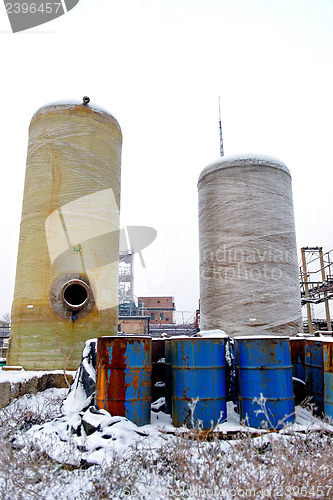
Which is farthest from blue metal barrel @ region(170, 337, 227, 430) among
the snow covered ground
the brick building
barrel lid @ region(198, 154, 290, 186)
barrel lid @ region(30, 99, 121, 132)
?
the brick building

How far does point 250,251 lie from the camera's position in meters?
8.73

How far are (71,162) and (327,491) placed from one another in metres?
8.70

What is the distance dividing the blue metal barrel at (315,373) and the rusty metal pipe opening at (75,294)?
5.29 m

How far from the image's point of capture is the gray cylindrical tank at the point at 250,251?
853 cm

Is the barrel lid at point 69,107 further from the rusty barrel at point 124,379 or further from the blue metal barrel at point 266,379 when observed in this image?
the blue metal barrel at point 266,379

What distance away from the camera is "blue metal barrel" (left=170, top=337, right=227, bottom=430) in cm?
530

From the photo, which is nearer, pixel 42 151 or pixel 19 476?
pixel 19 476

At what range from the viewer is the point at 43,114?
10.2 m

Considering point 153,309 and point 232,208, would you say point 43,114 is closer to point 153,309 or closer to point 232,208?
point 232,208

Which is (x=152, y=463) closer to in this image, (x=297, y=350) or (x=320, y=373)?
(x=320, y=373)

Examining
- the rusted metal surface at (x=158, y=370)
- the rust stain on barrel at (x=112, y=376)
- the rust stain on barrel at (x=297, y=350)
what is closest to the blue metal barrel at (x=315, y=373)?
the rust stain on barrel at (x=297, y=350)

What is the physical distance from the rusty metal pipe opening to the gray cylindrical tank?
9.67ft

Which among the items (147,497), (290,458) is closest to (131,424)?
Answer: (147,497)

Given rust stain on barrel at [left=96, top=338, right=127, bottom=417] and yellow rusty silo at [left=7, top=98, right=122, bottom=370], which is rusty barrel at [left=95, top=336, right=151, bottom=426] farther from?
yellow rusty silo at [left=7, top=98, right=122, bottom=370]
